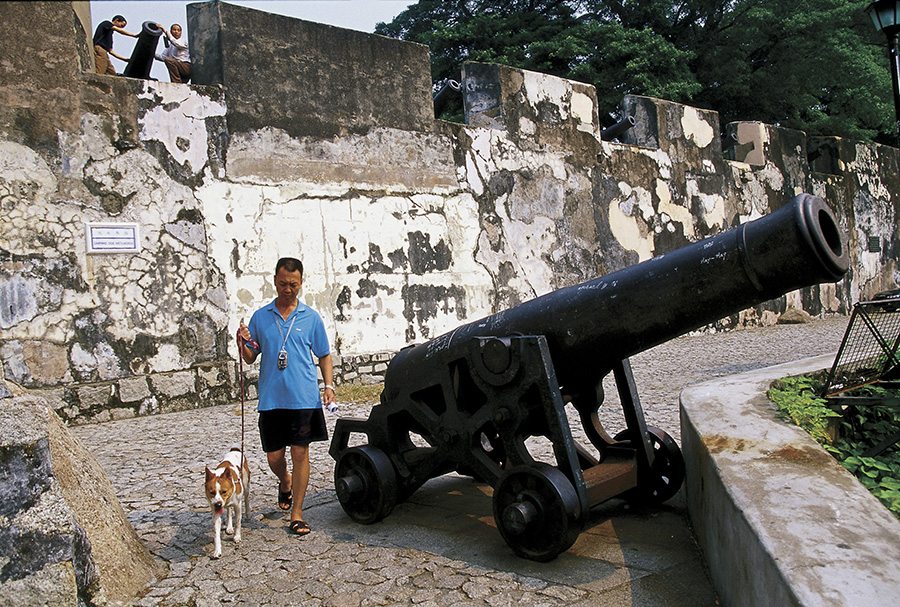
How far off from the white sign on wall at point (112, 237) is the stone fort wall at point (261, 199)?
0.04m

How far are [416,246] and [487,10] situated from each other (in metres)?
15.4

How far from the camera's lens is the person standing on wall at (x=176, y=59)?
7848 millimetres

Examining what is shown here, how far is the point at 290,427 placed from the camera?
363 cm

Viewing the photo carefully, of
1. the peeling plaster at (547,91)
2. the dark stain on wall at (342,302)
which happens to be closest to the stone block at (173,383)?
the dark stain on wall at (342,302)

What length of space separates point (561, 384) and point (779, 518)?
1525 millimetres

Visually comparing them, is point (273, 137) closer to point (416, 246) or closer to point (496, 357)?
point (416, 246)

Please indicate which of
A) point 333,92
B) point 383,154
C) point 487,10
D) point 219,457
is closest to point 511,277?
point 383,154

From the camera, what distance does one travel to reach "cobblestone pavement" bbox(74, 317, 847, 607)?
2762 millimetres

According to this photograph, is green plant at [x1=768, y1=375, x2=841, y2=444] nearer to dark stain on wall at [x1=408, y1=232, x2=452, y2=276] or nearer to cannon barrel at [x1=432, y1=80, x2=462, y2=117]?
dark stain on wall at [x1=408, y1=232, x2=452, y2=276]

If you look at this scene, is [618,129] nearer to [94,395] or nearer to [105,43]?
[105,43]

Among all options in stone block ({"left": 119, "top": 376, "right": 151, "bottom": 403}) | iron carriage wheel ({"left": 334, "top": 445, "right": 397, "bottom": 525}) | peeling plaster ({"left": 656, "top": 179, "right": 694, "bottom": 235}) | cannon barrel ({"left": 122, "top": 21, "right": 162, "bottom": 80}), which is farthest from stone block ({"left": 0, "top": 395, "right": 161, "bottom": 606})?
peeling plaster ({"left": 656, "top": 179, "right": 694, "bottom": 235})

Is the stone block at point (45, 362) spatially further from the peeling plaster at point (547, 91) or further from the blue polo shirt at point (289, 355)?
the peeling plaster at point (547, 91)

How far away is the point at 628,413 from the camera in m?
3.55

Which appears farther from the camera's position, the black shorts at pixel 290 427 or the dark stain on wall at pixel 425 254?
the dark stain on wall at pixel 425 254
